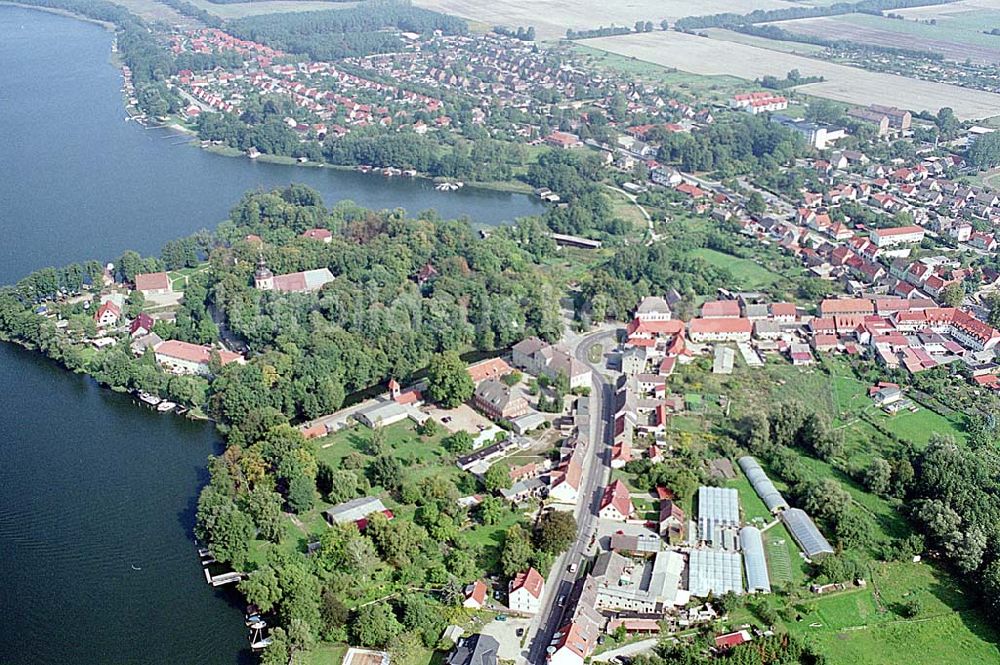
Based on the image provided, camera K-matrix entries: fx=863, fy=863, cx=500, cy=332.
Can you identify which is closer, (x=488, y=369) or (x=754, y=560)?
(x=754, y=560)

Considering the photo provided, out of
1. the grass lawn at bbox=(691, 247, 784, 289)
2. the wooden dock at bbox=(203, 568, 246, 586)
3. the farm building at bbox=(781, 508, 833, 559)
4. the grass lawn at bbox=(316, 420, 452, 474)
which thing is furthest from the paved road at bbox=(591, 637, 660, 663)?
the grass lawn at bbox=(691, 247, 784, 289)

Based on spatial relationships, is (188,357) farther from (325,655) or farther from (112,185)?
(112,185)

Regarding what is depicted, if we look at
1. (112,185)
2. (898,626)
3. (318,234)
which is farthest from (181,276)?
(898,626)

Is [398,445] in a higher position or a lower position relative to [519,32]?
lower

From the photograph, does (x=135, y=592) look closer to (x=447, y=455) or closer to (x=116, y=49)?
(x=447, y=455)

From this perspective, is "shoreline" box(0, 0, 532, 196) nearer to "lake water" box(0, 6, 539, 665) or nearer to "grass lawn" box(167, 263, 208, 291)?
"lake water" box(0, 6, 539, 665)

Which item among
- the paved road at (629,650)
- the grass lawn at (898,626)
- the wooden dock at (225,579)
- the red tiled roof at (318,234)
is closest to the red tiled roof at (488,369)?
the wooden dock at (225,579)

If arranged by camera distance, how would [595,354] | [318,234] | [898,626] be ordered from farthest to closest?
1. [318,234]
2. [595,354]
3. [898,626]
